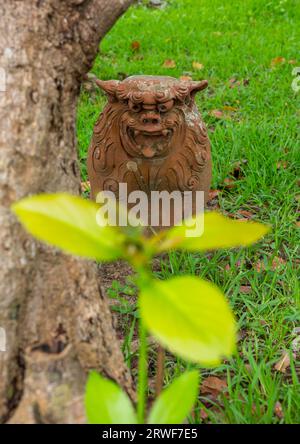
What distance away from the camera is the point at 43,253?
1243 millimetres

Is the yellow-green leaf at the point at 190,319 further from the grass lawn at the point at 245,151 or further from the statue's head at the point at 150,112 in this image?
the statue's head at the point at 150,112

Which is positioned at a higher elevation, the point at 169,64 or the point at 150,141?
the point at 169,64

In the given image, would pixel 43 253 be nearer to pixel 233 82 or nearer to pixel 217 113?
pixel 217 113

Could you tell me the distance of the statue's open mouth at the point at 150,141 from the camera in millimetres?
2334

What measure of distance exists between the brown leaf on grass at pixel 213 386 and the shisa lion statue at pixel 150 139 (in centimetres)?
89

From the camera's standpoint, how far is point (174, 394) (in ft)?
2.70

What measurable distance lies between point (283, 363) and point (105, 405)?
1.24 meters

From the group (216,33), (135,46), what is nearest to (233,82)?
(135,46)

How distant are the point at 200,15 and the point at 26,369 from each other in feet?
19.5

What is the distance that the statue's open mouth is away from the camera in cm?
233

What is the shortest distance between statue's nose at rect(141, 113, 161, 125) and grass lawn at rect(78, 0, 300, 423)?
0.57 meters

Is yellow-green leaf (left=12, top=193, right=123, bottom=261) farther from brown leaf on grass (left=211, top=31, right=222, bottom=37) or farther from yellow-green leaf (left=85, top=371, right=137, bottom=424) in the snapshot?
brown leaf on grass (left=211, top=31, right=222, bottom=37)

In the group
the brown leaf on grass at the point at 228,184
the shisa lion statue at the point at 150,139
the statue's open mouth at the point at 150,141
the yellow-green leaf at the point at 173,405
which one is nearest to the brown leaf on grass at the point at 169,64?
the brown leaf on grass at the point at 228,184

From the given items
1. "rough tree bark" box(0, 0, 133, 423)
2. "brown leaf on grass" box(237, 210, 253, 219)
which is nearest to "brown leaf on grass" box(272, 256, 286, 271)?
"brown leaf on grass" box(237, 210, 253, 219)
